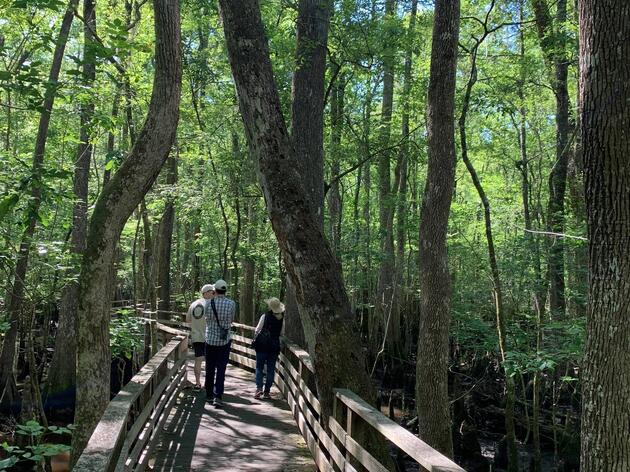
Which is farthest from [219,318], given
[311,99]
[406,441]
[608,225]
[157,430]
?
[608,225]

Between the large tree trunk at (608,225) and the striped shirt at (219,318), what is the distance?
591 cm

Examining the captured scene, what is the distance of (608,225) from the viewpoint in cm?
406

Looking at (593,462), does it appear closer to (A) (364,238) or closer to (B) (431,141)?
(B) (431,141)

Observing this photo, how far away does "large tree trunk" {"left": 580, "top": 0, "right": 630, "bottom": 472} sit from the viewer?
13.2 feet

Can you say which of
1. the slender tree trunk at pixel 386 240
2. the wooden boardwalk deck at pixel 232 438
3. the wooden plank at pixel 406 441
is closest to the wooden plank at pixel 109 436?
the wooden plank at pixel 406 441

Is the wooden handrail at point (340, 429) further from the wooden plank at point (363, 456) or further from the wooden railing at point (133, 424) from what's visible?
the wooden railing at point (133, 424)

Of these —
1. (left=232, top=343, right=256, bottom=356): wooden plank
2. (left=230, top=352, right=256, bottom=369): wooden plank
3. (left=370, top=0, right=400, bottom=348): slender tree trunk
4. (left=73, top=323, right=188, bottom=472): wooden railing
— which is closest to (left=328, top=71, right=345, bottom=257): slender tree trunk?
(left=370, top=0, right=400, bottom=348): slender tree trunk

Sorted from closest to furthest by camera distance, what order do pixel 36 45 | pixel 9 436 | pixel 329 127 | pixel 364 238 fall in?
pixel 36 45 → pixel 9 436 → pixel 329 127 → pixel 364 238

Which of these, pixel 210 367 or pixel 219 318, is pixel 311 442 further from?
pixel 210 367

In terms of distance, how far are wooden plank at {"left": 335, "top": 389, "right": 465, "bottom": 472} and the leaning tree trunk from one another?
2928 millimetres

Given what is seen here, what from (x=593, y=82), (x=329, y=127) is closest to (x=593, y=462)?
(x=593, y=82)

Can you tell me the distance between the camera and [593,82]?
4.16 meters

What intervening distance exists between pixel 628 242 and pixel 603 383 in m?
1.01

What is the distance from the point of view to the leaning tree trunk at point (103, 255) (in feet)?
20.4
